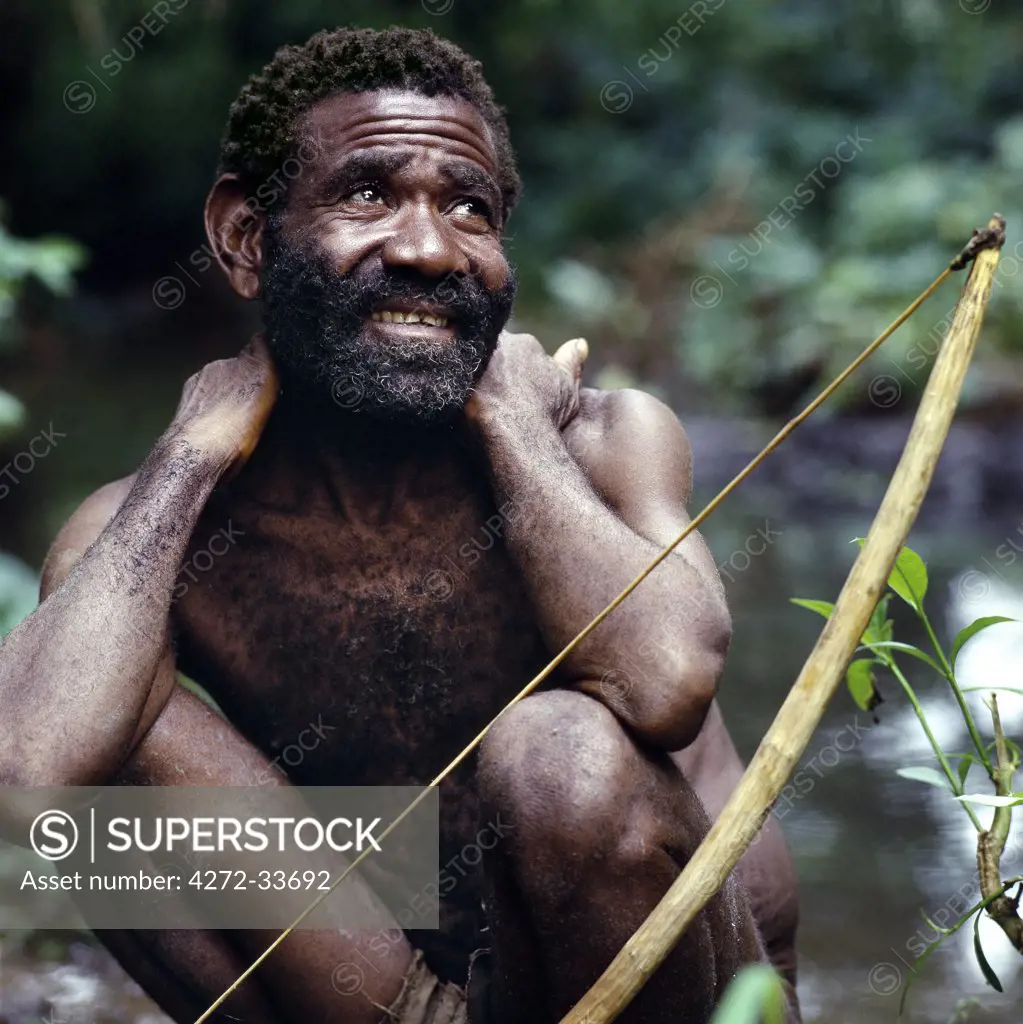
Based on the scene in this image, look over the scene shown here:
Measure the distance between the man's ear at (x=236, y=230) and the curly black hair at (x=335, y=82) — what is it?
0.03m

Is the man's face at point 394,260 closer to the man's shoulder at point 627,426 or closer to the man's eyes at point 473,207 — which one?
the man's eyes at point 473,207

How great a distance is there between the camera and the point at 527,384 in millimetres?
2855

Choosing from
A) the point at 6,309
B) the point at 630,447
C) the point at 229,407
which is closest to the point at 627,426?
the point at 630,447

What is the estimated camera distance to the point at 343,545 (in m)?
2.86

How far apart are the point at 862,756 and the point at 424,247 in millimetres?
3017

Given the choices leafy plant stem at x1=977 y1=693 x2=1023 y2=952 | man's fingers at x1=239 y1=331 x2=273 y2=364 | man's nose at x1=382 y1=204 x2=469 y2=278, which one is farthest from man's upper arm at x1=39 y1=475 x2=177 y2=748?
leafy plant stem at x1=977 y1=693 x2=1023 y2=952

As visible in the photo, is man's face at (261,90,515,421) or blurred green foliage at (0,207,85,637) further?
blurred green foliage at (0,207,85,637)

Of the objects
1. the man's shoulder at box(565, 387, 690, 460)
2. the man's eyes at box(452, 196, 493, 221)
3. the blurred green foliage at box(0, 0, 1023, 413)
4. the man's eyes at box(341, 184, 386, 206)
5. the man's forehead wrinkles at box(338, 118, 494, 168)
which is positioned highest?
the blurred green foliage at box(0, 0, 1023, 413)

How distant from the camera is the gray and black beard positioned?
106 inches

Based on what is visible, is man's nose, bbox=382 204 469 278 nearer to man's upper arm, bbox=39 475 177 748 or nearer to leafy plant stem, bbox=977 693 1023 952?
man's upper arm, bbox=39 475 177 748

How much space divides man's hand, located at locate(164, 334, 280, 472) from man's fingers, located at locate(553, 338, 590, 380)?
534 mm

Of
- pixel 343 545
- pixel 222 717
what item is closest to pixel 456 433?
pixel 343 545

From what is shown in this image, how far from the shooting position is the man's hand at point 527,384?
2758mm

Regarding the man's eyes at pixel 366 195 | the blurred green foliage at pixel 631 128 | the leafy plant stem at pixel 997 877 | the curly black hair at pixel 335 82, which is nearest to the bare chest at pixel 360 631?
the man's eyes at pixel 366 195
